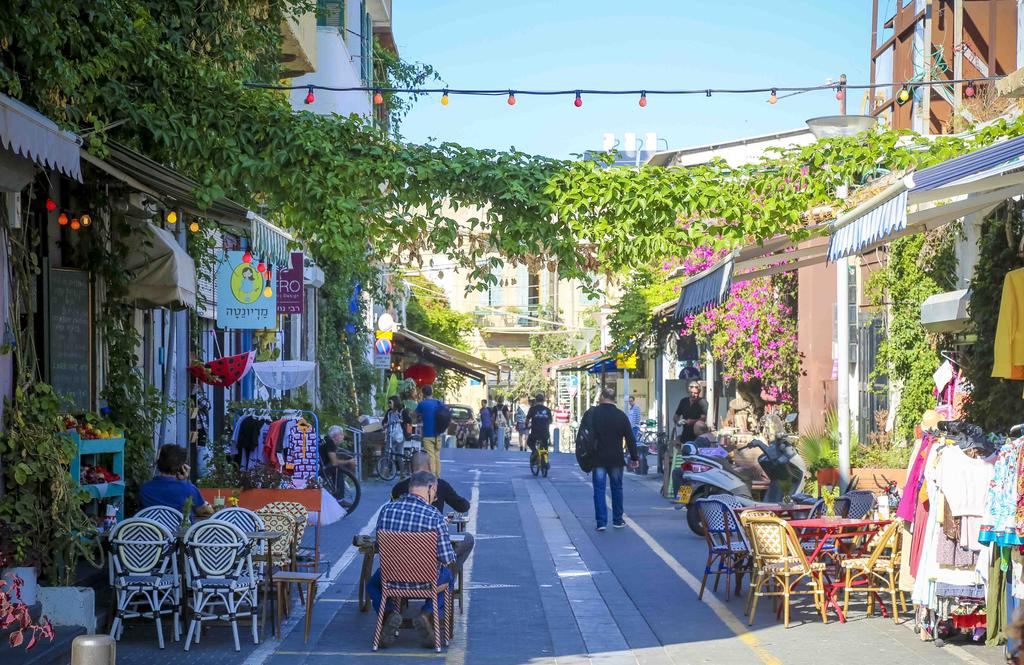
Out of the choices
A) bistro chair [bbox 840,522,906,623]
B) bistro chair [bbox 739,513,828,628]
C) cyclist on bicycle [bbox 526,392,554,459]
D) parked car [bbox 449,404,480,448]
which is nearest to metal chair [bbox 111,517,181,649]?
bistro chair [bbox 739,513,828,628]

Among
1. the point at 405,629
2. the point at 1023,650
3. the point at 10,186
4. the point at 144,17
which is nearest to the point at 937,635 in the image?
the point at 405,629

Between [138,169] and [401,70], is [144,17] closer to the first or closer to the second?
[138,169]

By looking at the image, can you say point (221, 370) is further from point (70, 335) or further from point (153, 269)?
point (70, 335)

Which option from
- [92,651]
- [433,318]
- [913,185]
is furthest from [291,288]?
[433,318]

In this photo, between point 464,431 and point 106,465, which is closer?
point 106,465

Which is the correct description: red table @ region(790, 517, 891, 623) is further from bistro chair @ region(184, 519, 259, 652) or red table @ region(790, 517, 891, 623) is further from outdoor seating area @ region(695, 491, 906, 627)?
bistro chair @ region(184, 519, 259, 652)

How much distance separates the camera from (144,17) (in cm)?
1142

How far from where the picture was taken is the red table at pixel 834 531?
10828 mm

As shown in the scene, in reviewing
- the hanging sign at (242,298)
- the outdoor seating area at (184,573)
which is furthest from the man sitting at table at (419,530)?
the hanging sign at (242,298)

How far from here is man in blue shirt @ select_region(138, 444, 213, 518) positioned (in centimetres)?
1097

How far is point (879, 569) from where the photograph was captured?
35.9 ft

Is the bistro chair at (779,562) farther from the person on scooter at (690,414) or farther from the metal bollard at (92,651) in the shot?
the person on scooter at (690,414)

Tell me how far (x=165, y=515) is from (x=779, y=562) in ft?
15.7

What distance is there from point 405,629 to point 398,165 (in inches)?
152
